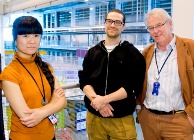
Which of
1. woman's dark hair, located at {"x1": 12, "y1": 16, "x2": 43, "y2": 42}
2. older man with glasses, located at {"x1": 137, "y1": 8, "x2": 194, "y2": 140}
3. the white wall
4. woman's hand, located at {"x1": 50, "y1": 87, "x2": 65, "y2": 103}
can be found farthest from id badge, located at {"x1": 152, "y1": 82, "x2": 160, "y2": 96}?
woman's dark hair, located at {"x1": 12, "y1": 16, "x2": 43, "y2": 42}

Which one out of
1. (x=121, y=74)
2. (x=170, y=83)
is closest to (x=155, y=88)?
(x=170, y=83)

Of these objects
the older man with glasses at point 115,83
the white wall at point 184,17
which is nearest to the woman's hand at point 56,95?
the older man with glasses at point 115,83

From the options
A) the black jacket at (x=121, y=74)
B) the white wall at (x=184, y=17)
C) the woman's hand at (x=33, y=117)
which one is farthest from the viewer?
the white wall at (x=184, y=17)

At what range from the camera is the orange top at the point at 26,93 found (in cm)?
130

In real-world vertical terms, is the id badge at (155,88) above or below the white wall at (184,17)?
below

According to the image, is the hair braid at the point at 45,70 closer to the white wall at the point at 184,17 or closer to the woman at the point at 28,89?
the woman at the point at 28,89

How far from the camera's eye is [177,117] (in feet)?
5.36

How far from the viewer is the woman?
4.17 ft

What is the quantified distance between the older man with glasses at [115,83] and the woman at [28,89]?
1.37 ft

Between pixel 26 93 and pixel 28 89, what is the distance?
0.08 feet

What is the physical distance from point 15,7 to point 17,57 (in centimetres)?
779

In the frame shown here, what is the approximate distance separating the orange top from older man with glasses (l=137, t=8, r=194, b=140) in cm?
74

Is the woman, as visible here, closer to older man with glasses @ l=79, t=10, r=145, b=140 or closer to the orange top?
the orange top

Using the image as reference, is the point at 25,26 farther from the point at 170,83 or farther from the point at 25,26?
the point at 170,83
